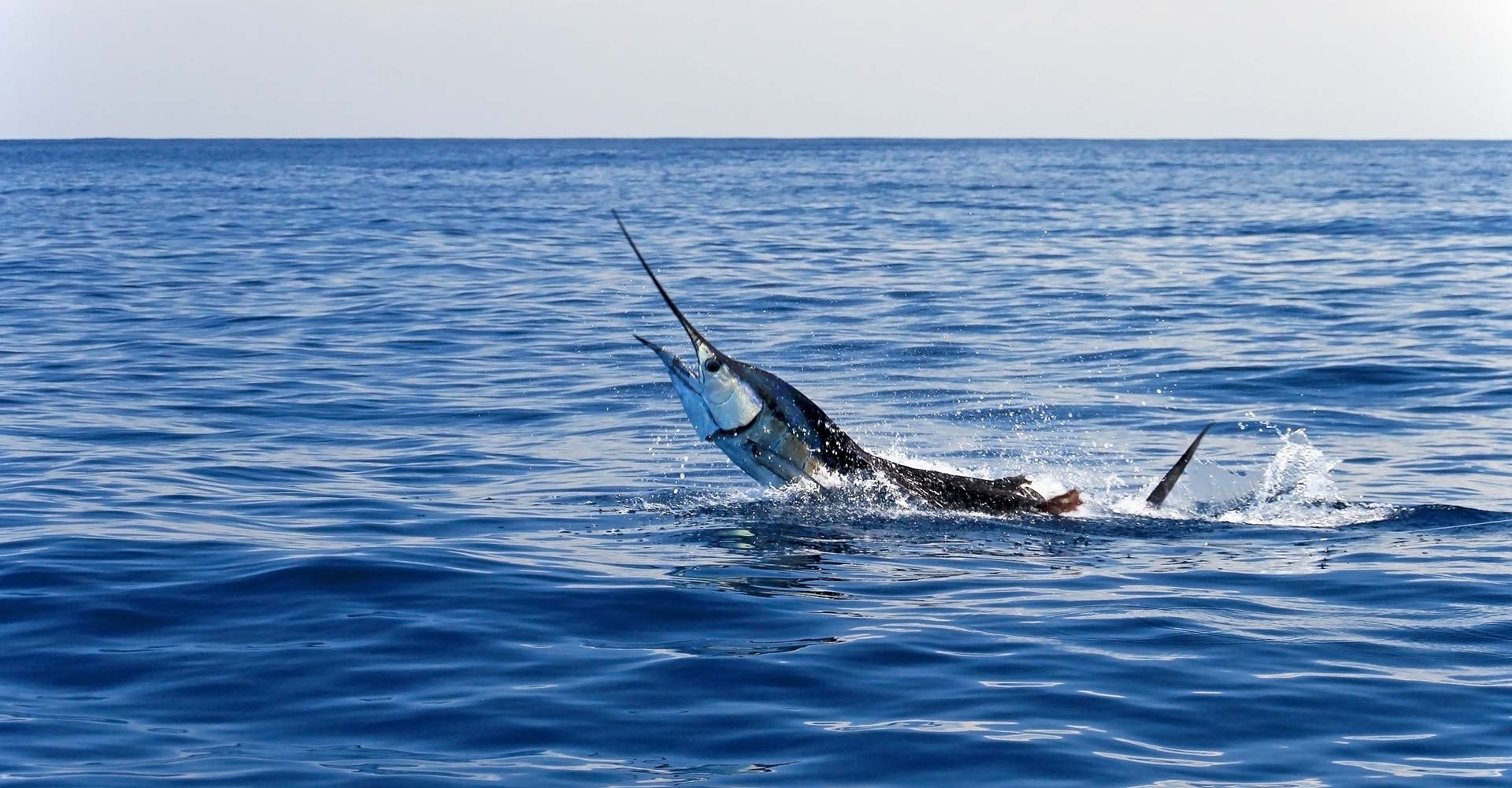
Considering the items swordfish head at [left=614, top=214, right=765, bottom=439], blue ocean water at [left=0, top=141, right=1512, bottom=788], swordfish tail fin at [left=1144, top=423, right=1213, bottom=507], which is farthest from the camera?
swordfish tail fin at [left=1144, top=423, right=1213, bottom=507]

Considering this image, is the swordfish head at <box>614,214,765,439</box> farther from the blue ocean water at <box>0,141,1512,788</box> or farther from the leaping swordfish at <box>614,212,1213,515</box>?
the blue ocean water at <box>0,141,1512,788</box>

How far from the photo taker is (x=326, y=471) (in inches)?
504

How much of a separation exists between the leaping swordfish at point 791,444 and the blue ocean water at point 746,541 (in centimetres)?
17

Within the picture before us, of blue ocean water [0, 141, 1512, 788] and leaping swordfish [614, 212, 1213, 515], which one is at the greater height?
leaping swordfish [614, 212, 1213, 515]

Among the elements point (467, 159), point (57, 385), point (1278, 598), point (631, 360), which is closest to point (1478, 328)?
point (631, 360)

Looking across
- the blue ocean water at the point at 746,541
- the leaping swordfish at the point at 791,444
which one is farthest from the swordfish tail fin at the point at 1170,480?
the blue ocean water at the point at 746,541

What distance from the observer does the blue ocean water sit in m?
6.64

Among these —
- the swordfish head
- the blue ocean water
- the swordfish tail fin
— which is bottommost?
the blue ocean water

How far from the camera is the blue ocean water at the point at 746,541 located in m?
6.64

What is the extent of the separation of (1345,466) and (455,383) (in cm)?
887

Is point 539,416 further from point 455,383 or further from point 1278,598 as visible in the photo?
point 1278,598

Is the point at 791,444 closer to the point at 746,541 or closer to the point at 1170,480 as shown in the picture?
the point at 746,541

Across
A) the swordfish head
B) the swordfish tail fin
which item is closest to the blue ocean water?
the swordfish tail fin

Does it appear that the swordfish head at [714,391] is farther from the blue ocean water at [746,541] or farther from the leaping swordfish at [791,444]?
the blue ocean water at [746,541]
